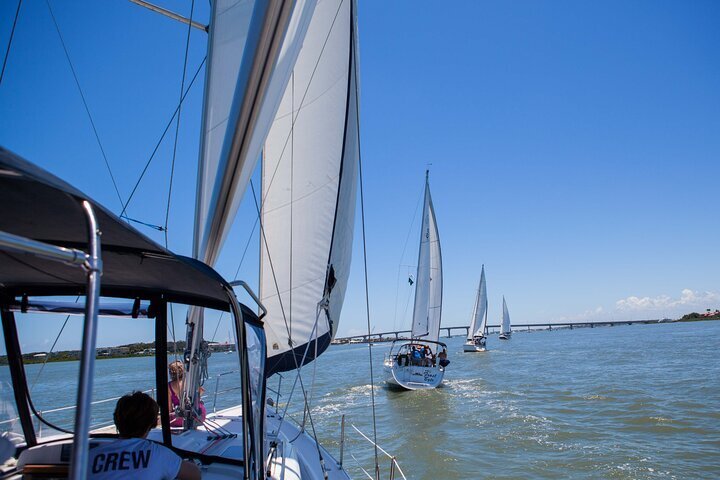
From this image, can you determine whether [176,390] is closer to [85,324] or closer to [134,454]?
[134,454]

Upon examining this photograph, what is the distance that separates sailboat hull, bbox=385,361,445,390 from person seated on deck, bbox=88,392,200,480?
1998 centimetres

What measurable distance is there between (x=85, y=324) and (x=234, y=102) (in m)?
2.08

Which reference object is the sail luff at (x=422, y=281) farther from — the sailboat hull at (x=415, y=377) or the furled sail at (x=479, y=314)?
the furled sail at (x=479, y=314)

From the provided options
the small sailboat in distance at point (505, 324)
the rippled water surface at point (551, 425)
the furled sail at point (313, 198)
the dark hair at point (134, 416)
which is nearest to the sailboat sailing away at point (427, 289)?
the rippled water surface at point (551, 425)

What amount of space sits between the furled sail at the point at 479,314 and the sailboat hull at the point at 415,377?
35.3 metres

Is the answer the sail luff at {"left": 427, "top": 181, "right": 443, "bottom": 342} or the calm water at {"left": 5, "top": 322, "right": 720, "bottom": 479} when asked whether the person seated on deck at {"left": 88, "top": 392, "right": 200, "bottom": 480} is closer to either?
the calm water at {"left": 5, "top": 322, "right": 720, "bottom": 479}

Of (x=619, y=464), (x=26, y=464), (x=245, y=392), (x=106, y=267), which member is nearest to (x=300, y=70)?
(x=106, y=267)

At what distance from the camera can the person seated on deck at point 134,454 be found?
6.74 ft

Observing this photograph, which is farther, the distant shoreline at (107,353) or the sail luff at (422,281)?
the sail luff at (422,281)

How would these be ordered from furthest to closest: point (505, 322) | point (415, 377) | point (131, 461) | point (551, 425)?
1. point (505, 322)
2. point (415, 377)
3. point (551, 425)
4. point (131, 461)

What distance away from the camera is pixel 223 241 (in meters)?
3.85

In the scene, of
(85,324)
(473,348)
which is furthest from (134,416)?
(473,348)

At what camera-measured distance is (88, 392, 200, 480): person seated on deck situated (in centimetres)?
205

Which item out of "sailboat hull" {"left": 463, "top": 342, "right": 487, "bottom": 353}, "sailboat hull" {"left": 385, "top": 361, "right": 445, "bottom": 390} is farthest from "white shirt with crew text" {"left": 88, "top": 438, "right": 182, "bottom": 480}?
"sailboat hull" {"left": 463, "top": 342, "right": 487, "bottom": 353}
